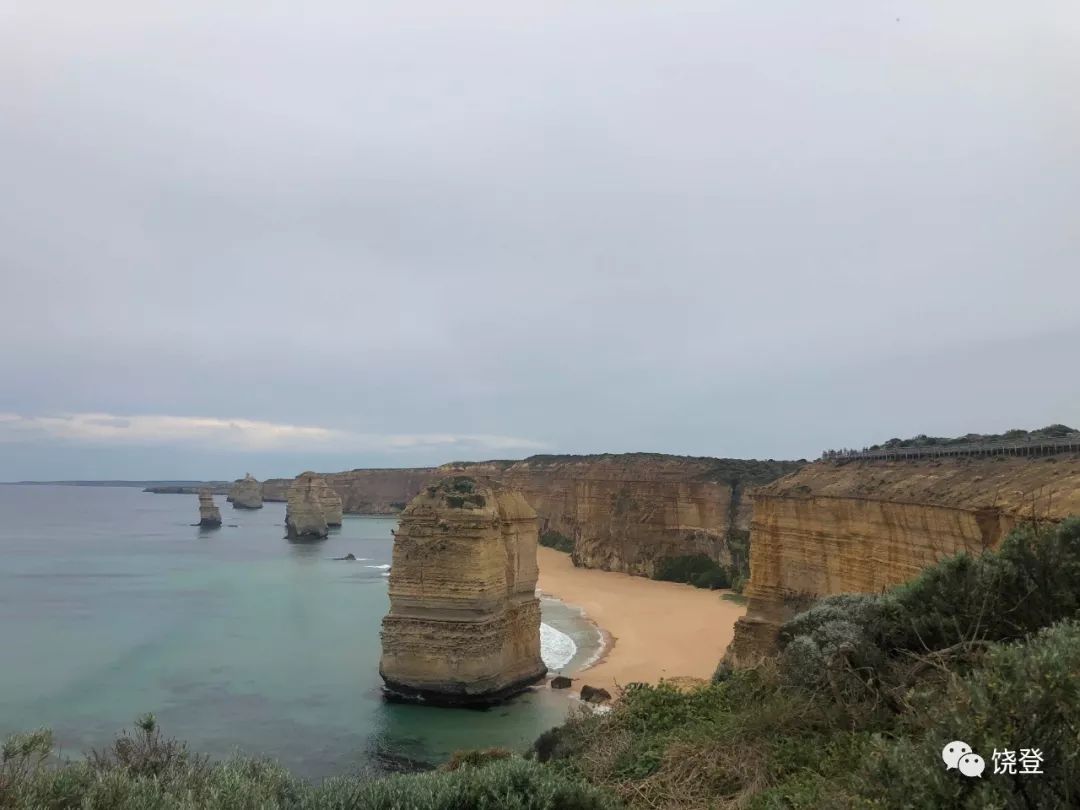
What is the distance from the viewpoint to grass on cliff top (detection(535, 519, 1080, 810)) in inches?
199

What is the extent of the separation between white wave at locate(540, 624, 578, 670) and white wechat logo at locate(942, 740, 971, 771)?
23310mm

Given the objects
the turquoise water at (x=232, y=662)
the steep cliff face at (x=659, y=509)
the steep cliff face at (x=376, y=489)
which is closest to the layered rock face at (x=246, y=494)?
the steep cliff face at (x=376, y=489)

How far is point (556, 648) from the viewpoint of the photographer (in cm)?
2909

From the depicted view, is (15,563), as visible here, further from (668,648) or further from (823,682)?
(823,682)

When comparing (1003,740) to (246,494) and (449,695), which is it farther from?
(246,494)

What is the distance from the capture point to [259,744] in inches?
745

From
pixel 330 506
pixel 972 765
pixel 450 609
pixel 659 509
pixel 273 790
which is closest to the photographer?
pixel 972 765

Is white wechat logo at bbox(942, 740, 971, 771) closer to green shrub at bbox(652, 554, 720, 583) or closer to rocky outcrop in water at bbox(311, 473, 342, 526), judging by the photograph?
green shrub at bbox(652, 554, 720, 583)

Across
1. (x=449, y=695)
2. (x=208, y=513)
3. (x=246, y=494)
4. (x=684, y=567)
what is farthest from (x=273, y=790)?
(x=246, y=494)

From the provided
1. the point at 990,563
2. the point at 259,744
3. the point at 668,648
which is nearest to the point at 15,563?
the point at 259,744

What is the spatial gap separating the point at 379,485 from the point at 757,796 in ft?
436

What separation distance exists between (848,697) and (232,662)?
26834 mm

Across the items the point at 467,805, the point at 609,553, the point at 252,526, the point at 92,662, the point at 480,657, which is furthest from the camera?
the point at 252,526

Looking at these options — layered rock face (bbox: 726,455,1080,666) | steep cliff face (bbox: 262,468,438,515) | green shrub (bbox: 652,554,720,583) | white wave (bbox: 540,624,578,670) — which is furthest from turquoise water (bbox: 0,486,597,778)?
steep cliff face (bbox: 262,468,438,515)
